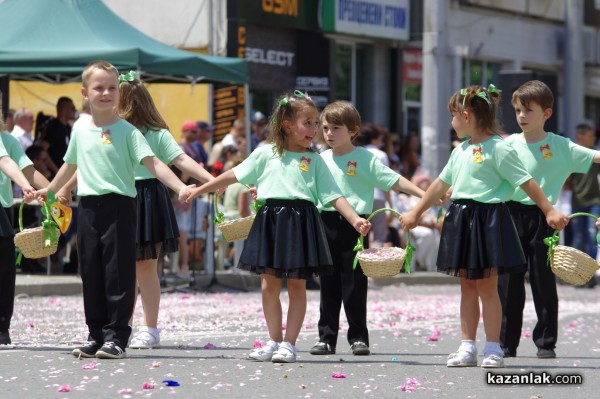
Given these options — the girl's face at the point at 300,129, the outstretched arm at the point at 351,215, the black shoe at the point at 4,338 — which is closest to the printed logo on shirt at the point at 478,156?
the outstretched arm at the point at 351,215

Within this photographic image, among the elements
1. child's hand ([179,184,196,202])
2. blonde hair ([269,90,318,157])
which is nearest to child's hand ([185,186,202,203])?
child's hand ([179,184,196,202])

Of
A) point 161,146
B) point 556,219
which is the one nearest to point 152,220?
point 161,146

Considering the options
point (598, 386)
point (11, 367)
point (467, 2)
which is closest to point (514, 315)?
point (598, 386)

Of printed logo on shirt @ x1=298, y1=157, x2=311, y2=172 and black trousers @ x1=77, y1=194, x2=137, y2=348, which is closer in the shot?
black trousers @ x1=77, y1=194, x2=137, y2=348

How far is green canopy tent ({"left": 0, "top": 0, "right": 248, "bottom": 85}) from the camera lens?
16906 millimetres

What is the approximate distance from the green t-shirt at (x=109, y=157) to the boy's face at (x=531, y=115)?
8.10ft

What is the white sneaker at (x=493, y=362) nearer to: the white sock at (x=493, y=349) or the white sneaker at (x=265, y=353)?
the white sock at (x=493, y=349)

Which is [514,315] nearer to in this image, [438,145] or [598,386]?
[598,386]

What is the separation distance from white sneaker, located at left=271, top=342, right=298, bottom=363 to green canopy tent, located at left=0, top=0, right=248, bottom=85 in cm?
819

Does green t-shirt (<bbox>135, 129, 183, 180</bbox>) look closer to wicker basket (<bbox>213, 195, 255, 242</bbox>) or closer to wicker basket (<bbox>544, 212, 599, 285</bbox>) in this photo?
wicker basket (<bbox>213, 195, 255, 242</bbox>)

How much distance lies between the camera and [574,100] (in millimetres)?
31750

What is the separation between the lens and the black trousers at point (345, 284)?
391 inches

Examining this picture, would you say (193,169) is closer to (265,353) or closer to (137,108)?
(137,108)

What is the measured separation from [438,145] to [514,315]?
1422cm
